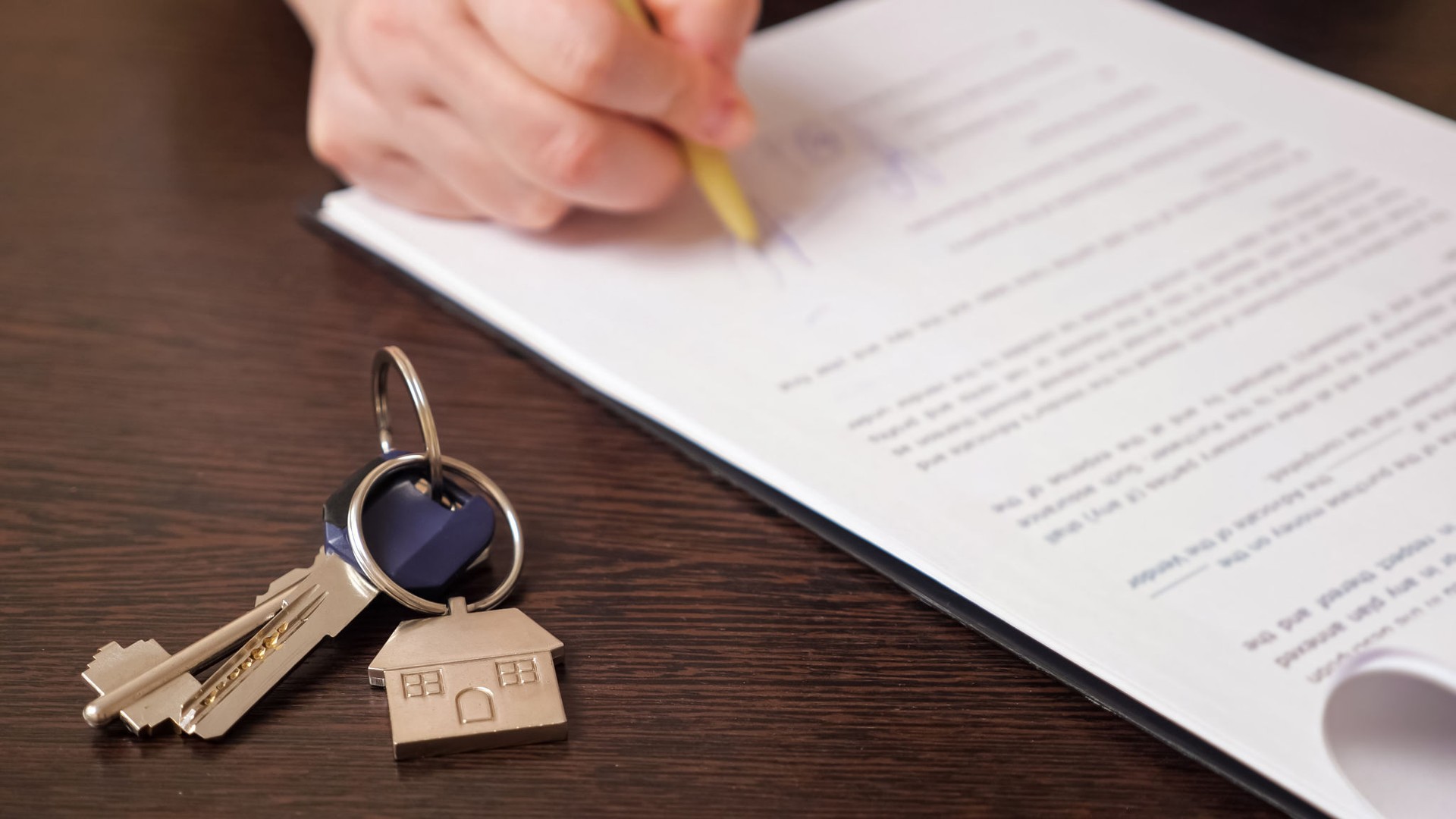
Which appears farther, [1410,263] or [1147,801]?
[1410,263]

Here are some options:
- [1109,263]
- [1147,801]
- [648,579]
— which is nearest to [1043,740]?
[1147,801]

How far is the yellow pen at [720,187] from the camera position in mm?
582

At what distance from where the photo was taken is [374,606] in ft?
1.34

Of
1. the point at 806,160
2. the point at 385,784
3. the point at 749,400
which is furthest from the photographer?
the point at 806,160

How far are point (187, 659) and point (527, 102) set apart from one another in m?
0.29

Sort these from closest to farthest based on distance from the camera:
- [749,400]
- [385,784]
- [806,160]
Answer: [385,784]
[749,400]
[806,160]

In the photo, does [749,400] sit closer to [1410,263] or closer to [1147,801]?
[1147,801]

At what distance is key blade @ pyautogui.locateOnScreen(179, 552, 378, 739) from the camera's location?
1.20ft

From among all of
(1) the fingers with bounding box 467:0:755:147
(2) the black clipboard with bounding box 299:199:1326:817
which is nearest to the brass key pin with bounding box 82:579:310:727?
(2) the black clipboard with bounding box 299:199:1326:817

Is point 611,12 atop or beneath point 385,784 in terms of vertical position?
atop

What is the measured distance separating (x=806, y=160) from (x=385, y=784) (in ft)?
1.35

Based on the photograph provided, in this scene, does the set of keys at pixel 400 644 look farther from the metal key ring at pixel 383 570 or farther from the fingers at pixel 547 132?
the fingers at pixel 547 132

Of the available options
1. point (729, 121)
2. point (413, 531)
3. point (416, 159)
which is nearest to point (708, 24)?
point (729, 121)

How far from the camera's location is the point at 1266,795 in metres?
0.37
